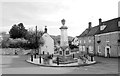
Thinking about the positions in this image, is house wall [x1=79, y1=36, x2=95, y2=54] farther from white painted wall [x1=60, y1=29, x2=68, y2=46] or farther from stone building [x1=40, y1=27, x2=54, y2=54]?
white painted wall [x1=60, y1=29, x2=68, y2=46]

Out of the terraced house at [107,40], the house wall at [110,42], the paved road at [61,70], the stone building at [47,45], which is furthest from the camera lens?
the stone building at [47,45]

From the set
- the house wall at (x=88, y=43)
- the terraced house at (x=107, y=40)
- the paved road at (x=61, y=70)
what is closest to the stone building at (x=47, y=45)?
the house wall at (x=88, y=43)

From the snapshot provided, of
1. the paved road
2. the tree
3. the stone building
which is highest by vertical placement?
the tree

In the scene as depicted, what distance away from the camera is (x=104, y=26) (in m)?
33.3

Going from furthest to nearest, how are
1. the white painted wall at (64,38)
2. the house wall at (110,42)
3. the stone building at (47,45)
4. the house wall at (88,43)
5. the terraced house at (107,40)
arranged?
the stone building at (47,45)
the house wall at (88,43)
the terraced house at (107,40)
the house wall at (110,42)
the white painted wall at (64,38)

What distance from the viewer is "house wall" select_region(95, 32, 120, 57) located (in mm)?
27564

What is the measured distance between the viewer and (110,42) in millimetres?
29422

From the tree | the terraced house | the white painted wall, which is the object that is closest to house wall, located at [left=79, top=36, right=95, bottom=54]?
the terraced house

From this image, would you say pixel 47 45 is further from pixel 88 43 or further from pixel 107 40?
pixel 107 40

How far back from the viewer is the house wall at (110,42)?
27.6m

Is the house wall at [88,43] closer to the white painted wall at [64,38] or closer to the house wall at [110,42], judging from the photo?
the house wall at [110,42]

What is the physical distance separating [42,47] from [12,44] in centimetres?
919

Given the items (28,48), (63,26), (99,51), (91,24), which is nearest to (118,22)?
(99,51)

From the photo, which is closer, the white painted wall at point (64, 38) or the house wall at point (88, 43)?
the white painted wall at point (64, 38)
